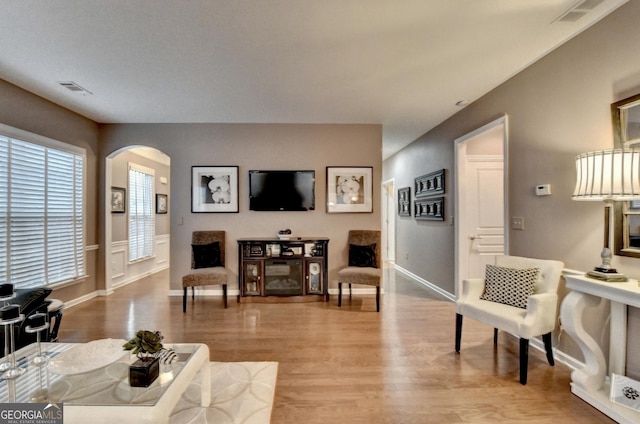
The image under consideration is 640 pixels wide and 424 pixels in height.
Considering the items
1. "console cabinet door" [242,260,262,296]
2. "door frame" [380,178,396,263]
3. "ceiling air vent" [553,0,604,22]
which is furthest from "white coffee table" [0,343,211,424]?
"door frame" [380,178,396,263]

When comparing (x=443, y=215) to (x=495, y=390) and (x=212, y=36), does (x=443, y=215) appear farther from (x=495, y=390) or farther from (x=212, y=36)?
(x=212, y=36)

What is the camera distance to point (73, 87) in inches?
132

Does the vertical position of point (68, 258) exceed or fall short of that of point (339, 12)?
it falls short

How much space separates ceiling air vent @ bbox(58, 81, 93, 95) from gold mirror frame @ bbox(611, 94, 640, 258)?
15.9 feet

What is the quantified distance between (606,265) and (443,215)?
8.37ft

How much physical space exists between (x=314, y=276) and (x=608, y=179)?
3.26m

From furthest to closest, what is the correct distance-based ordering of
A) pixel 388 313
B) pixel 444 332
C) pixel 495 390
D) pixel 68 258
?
pixel 68 258, pixel 388 313, pixel 444 332, pixel 495 390

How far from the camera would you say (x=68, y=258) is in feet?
13.3

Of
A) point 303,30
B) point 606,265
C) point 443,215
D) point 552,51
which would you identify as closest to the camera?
point 606,265

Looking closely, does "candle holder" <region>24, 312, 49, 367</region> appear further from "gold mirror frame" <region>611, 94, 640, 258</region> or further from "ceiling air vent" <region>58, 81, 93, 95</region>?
"gold mirror frame" <region>611, 94, 640, 258</region>

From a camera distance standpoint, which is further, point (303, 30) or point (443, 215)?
point (443, 215)

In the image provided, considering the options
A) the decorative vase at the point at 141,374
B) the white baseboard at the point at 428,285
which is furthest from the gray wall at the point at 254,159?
the decorative vase at the point at 141,374

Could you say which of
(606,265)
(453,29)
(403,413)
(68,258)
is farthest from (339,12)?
(68,258)

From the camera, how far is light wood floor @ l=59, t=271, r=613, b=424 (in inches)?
75.2
